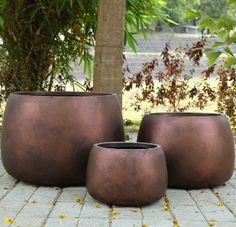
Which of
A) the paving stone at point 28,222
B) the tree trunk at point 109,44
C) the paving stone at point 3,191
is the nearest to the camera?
the paving stone at point 28,222

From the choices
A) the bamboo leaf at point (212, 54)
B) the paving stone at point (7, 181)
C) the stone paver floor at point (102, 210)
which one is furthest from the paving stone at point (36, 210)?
the bamboo leaf at point (212, 54)

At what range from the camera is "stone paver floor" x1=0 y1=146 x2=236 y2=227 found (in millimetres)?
3141

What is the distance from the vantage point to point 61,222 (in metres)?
3.14

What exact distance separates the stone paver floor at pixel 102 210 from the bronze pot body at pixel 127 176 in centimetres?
6

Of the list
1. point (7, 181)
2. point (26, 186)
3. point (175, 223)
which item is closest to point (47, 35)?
point (7, 181)

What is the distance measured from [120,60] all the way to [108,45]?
157 millimetres

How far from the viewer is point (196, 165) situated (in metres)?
3.95

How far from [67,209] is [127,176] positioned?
1.21 feet

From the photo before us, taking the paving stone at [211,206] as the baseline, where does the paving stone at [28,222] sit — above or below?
below

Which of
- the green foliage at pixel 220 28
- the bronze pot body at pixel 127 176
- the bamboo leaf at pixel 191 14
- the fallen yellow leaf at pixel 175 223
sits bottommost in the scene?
the fallen yellow leaf at pixel 175 223

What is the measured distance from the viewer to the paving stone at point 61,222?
3.08 m

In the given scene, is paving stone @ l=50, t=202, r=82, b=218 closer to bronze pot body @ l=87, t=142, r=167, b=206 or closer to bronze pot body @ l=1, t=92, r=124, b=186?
bronze pot body @ l=87, t=142, r=167, b=206

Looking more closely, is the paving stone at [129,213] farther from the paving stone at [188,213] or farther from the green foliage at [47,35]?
the green foliage at [47,35]

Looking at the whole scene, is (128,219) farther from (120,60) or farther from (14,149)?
(120,60)
